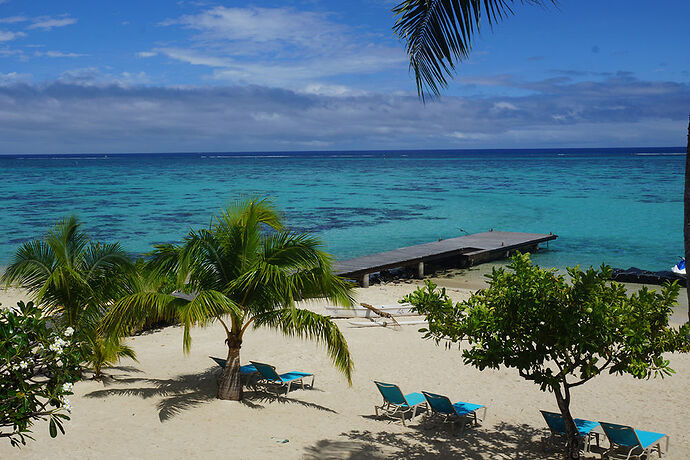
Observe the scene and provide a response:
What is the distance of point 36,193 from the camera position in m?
64.8

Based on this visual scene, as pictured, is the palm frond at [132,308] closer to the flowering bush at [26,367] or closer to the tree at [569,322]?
the flowering bush at [26,367]

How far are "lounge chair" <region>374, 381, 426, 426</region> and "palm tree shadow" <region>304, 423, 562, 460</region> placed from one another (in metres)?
0.35

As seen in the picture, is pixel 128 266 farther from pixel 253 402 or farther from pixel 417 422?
pixel 417 422

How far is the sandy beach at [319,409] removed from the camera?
7836mm

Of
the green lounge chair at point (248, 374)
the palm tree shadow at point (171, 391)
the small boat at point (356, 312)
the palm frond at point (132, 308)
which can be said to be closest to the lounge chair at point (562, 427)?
the green lounge chair at point (248, 374)

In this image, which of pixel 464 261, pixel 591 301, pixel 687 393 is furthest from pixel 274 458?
pixel 464 261

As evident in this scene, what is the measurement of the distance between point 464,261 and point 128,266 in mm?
19335

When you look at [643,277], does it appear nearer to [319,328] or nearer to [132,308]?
[319,328]

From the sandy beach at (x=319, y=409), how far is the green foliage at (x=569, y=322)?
2267 mm

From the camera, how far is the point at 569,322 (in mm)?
6020

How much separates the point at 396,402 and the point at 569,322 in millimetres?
4061

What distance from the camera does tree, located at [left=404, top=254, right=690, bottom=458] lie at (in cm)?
606

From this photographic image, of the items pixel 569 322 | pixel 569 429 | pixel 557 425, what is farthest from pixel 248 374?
pixel 569 322

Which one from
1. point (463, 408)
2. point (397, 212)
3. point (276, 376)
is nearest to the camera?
point (463, 408)
